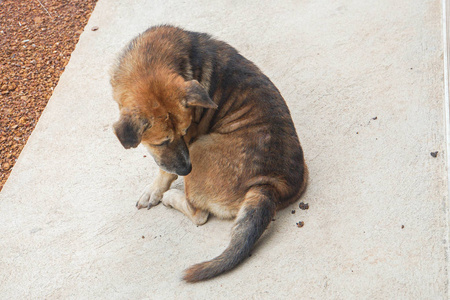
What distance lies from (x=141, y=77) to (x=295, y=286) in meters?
1.78

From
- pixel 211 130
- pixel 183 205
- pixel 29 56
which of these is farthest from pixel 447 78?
pixel 29 56

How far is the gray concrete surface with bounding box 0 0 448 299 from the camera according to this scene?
3092mm

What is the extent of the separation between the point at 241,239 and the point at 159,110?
103 cm

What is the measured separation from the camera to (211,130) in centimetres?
366

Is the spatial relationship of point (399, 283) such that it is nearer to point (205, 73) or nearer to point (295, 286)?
point (295, 286)

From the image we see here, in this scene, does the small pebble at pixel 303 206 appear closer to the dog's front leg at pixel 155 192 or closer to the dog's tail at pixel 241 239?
the dog's tail at pixel 241 239

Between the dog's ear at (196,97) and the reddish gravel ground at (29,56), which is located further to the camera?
the reddish gravel ground at (29,56)

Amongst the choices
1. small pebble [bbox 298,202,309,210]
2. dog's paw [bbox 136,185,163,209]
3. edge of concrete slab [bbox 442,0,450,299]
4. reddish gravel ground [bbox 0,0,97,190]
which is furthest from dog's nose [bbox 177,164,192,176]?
reddish gravel ground [bbox 0,0,97,190]

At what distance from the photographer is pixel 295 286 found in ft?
9.87

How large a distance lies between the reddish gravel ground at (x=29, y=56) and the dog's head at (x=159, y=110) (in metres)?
1.97

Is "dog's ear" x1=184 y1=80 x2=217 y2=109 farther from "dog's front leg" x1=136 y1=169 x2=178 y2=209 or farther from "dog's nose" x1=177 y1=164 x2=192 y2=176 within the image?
"dog's front leg" x1=136 y1=169 x2=178 y2=209

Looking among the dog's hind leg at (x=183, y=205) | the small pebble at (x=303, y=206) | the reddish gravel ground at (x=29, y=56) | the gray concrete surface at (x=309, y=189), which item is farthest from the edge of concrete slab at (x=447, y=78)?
the reddish gravel ground at (x=29, y=56)

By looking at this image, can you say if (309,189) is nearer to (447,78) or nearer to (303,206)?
(303,206)

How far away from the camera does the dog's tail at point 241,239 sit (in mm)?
3016
